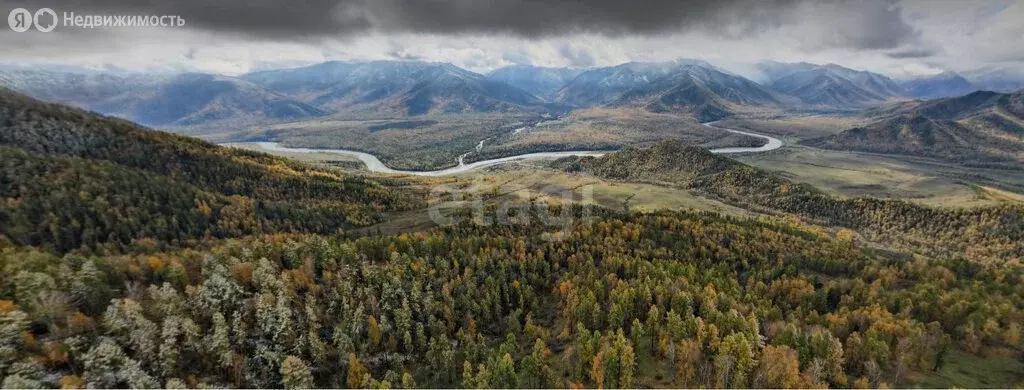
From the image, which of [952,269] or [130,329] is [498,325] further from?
[952,269]

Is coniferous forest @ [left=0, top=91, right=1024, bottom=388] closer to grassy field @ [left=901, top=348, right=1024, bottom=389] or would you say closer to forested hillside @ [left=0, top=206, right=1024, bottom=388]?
forested hillside @ [left=0, top=206, right=1024, bottom=388]

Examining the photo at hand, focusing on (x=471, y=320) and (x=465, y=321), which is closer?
(x=471, y=320)

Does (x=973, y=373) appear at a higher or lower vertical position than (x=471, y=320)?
lower

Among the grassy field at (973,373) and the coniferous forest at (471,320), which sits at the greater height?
the coniferous forest at (471,320)

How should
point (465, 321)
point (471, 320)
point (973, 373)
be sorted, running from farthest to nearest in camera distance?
1. point (465, 321)
2. point (471, 320)
3. point (973, 373)

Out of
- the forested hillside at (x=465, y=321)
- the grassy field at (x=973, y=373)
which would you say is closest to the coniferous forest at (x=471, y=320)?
the forested hillside at (x=465, y=321)

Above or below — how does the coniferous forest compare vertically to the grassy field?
above

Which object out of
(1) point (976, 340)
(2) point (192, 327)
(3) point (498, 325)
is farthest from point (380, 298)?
(1) point (976, 340)

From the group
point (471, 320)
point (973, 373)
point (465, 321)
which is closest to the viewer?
point (973, 373)

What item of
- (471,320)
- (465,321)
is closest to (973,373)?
(471,320)

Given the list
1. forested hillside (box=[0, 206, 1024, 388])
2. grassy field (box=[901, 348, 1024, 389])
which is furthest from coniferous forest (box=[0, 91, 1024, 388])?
grassy field (box=[901, 348, 1024, 389])

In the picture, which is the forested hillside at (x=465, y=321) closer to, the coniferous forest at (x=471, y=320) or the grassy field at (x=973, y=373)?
the coniferous forest at (x=471, y=320)

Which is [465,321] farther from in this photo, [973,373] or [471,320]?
[973,373]

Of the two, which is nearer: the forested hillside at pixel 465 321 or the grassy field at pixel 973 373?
the forested hillside at pixel 465 321
